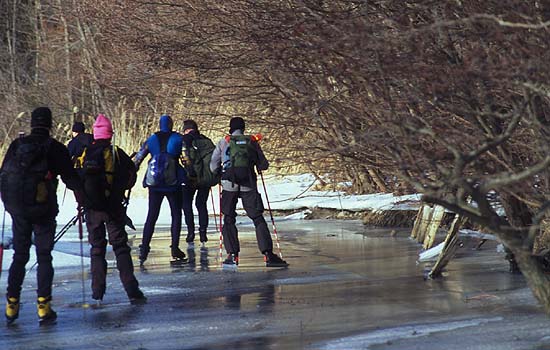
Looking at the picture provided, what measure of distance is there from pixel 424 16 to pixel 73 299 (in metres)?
4.38

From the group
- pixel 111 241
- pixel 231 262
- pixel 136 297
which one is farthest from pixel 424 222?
pixel 111 241

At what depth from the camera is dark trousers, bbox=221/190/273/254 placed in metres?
14.1

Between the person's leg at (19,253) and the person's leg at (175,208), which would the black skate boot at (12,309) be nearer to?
the person's leg at (19,253)

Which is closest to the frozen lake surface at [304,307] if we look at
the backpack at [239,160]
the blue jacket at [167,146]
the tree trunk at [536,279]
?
the tree trunk at [536,279]

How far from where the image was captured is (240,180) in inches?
551

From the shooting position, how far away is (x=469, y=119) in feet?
32.3

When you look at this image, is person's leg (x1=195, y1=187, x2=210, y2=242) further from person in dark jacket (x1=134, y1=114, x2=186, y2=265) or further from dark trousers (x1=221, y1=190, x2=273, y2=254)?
dark trousers (x1=221, y1=190, x2=273, y2=254)

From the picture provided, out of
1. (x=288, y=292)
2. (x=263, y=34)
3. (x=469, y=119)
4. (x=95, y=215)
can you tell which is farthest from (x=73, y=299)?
(x=469, y=119)

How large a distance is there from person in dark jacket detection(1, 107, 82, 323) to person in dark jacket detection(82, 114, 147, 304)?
2.59 ft

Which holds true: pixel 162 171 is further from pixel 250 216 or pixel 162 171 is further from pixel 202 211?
pixel 202 211

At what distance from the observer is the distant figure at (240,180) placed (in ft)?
45.9

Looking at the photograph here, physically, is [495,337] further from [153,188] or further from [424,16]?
[153,188]

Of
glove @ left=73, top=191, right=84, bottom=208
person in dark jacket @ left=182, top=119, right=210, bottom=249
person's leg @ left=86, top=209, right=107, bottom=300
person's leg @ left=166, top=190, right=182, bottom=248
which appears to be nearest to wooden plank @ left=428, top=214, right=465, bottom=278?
person's leg @ left=86, top=209, right=107, bottom=300

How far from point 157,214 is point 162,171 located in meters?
0.59
